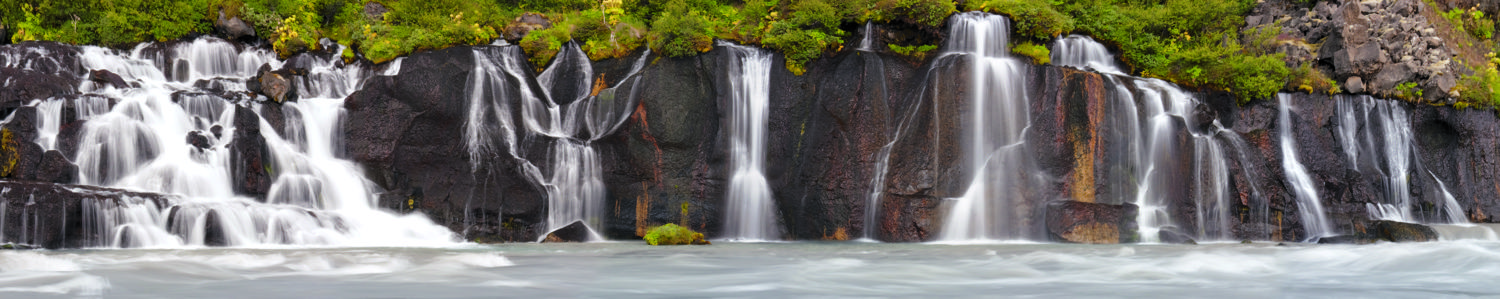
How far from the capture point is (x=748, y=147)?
58.4 ft

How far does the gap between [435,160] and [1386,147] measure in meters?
18.8

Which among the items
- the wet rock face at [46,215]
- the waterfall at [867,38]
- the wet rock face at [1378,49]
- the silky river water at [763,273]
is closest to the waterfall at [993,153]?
the waterfall at [867,38]

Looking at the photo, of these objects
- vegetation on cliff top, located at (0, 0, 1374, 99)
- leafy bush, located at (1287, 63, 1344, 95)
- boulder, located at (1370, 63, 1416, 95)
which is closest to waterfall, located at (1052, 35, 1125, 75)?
vegetation on cliff top, located at (0, 0, 1374, 99)

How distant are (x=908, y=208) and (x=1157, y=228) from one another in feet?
14.1

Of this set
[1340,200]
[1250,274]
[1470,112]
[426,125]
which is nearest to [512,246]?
[426,125]

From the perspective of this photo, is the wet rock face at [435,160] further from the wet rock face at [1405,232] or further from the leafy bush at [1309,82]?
the leafy bush at [1309,82]

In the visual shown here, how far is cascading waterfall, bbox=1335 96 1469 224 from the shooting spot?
18.6 meters

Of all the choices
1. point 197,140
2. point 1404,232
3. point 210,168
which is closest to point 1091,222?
point 1404,232

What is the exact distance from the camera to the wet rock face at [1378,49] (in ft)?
62.4

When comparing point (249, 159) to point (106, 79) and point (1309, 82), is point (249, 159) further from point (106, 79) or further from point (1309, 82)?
point (1309, 82)

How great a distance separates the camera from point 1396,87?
18984 mm

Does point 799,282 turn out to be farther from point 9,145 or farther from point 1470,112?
point 1470,112

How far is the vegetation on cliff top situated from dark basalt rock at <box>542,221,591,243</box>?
11.1ft

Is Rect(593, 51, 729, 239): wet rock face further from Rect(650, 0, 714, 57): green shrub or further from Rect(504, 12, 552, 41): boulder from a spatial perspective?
Rect(504, 12, 552, 41): boulder
